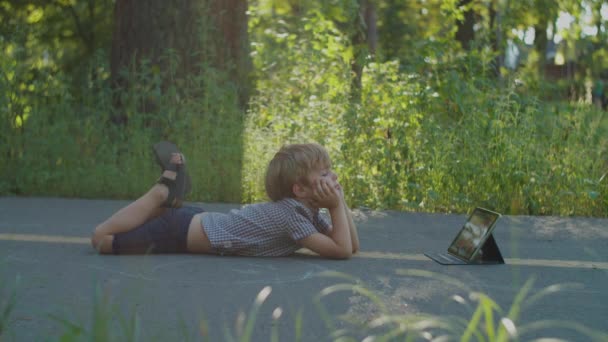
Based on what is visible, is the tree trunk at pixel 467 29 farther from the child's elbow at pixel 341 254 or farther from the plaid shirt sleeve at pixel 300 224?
the plaid shirt sleeve at pixel 300 224

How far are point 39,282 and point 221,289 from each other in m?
0.92

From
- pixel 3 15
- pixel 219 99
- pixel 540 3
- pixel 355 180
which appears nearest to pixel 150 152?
pixel 219 99

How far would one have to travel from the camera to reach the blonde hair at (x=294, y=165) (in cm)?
484

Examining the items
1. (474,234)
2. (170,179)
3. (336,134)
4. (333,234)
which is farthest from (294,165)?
(336,134)

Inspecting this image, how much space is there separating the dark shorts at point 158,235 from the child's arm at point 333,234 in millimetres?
723

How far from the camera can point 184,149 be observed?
8734 mm

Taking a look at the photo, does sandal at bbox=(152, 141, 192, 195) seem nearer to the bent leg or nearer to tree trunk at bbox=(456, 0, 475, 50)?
the bent leg

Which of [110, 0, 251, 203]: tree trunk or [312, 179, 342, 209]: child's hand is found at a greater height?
[110, 0, 251, 203]: tree trunk

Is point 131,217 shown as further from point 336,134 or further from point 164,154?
point 336,134

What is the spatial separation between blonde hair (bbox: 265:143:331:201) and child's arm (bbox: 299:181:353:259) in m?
0.14

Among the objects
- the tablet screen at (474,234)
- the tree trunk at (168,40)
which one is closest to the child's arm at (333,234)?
the tablet screen at (474,234)

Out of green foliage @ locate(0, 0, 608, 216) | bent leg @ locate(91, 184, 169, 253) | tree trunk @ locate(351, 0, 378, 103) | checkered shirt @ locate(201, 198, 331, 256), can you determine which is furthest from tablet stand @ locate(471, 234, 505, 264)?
tree trunk @ locate(351, 0, 378, 103)

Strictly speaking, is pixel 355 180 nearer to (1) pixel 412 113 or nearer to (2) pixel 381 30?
(1) pixel 412 113

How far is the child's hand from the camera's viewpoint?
4750mm
